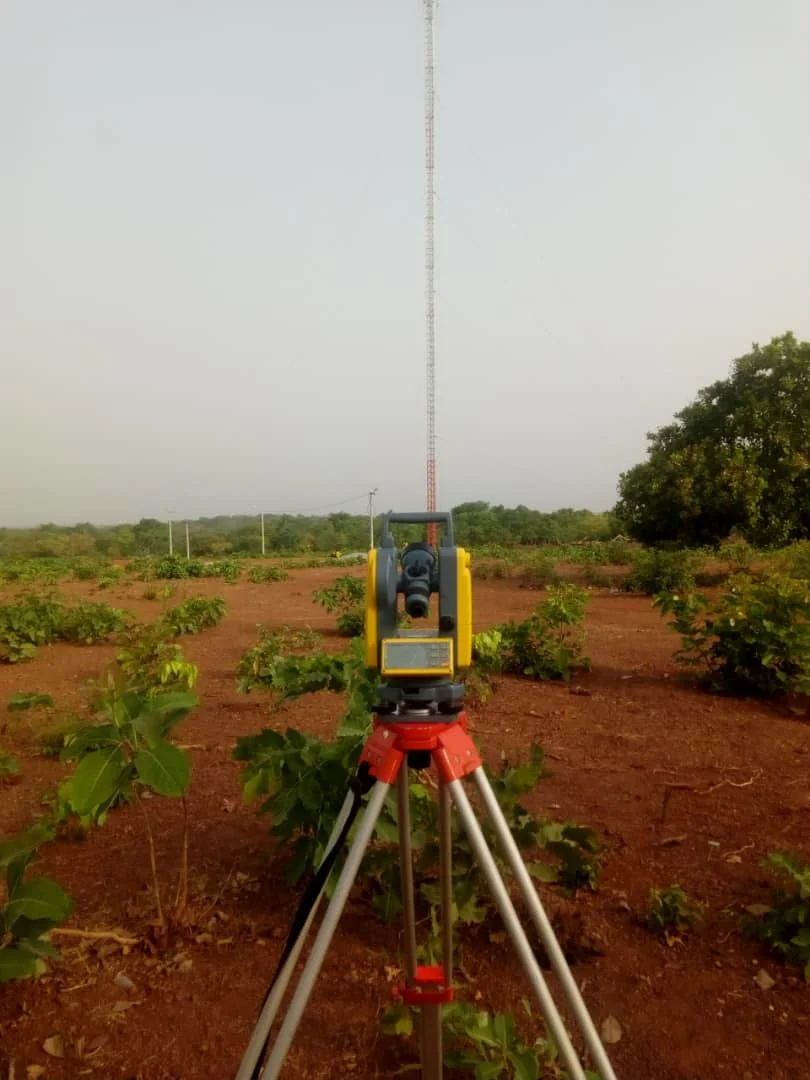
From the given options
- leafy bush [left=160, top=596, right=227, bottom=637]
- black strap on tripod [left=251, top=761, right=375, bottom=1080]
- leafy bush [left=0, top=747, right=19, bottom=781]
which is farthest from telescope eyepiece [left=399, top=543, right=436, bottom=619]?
leafy bush [left=160, top=596, right=227, bottom=637]

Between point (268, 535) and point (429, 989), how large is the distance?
36.8 meters

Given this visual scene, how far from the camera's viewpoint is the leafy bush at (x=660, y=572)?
13312mm

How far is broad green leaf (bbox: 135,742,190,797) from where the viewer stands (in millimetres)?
1870

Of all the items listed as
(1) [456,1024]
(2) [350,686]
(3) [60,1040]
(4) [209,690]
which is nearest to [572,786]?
(2) [350,686]

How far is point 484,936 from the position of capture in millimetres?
2516

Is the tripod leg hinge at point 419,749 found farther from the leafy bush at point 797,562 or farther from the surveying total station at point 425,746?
the leafy bush at point 797,562

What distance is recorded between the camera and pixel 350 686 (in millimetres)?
2656

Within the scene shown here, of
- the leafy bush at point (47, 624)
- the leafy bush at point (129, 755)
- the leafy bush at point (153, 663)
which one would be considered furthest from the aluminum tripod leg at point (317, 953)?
the leafy bush at point (47, 624)

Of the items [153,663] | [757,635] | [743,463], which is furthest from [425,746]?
[743,463]

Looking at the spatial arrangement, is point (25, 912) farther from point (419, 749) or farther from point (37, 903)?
point (419, 749)

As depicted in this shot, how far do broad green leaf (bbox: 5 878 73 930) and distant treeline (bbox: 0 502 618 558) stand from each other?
28173mm

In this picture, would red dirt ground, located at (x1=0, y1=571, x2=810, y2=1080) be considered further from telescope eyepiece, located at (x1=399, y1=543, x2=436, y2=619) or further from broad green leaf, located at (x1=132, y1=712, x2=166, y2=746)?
telescope eyepiece, located at (x1=399, y1=543, x2=436, y2=619)

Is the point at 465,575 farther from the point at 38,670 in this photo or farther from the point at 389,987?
the point at 38,670

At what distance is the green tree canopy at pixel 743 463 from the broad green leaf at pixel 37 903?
573 inches
